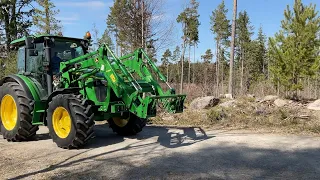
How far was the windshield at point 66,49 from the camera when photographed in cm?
809

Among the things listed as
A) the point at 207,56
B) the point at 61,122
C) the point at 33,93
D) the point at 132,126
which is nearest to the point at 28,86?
the point at 33,93

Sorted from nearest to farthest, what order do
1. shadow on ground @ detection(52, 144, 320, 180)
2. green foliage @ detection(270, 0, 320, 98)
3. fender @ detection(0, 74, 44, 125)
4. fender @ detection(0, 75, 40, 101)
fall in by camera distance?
1. shadow on ground @ detection(52, 144, 320, 180)
2. fender @ detection(0, 74, 44, 125)
3. fender @ detection(0, 75, 40, 101)
4. green foliage @ detection(270, 0, 320, 98)

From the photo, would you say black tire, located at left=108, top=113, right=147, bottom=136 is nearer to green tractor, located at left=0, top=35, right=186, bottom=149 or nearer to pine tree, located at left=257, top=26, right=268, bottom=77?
green tractor, located at left=0, top=35, right=186, bottom=149

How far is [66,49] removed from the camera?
27.3 feet

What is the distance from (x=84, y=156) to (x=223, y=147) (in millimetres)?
2968

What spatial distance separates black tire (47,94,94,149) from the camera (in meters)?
6.38

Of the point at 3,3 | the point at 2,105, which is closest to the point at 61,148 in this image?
the point at 2,105

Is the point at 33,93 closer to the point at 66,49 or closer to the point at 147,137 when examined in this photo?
the point at 66,49

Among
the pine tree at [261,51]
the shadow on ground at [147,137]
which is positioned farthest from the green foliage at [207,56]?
the shadow on ground at [147,137]

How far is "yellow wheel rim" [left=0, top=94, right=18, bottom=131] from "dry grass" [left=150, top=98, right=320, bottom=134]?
4.61m

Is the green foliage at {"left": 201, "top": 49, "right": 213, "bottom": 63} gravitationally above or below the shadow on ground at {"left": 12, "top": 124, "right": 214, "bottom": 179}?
above

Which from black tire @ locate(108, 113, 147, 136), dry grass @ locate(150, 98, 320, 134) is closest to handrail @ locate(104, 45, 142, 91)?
black tire @ locate(108, 113, 147, 136)

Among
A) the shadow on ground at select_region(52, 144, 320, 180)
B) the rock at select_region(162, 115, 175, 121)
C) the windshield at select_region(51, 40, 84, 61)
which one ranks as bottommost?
the shadow on ground at select_region(52, 144, 320, 180)

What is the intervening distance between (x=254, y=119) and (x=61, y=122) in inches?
248
